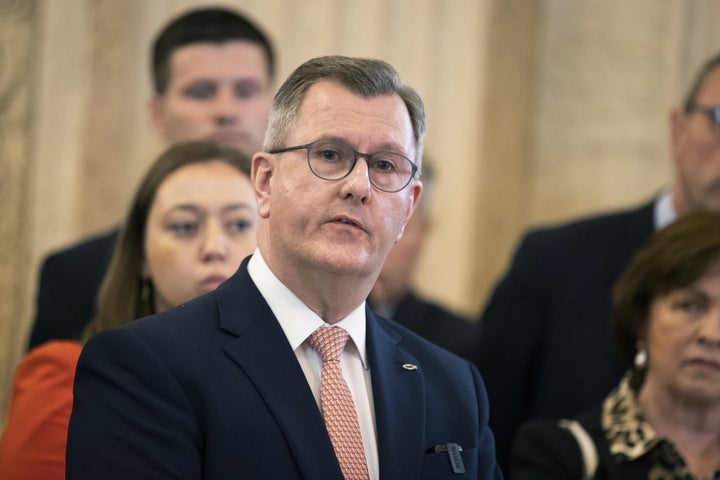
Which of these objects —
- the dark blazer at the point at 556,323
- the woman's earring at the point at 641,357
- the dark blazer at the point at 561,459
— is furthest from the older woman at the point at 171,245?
the dark blazer at the point at 556,323

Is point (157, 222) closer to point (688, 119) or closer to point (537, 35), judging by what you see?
point (688, 119)

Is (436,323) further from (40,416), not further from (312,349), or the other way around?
(312,349)

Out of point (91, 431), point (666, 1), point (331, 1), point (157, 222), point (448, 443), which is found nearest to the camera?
point (91, 431)

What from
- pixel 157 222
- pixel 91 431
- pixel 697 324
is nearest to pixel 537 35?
pixel 697 324

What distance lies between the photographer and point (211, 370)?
2.62 metres

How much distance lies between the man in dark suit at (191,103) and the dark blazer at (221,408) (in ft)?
6.53

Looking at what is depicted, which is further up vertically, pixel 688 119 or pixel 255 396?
pixel 688 119

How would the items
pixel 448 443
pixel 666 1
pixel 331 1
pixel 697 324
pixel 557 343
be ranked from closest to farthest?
pixel 448 443
pixel 697 324
pixel 557 343
pixel 331 1
pixel 666 1

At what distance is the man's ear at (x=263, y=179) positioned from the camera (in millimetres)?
2840

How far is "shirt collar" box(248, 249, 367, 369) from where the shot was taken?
2789mm

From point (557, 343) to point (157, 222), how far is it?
5.85 feet

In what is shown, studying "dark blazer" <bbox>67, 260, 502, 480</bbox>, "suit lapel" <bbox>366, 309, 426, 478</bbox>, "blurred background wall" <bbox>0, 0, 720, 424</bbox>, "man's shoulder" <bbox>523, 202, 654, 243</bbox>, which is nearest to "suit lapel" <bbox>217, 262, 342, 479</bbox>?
"dark blazer" <bbox>67, 260, 502, 480</bbox>

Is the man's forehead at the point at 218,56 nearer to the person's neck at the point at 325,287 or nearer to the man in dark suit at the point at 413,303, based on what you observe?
the man in dark suit at the point at 413,303

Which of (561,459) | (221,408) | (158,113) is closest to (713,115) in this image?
(561,459)
